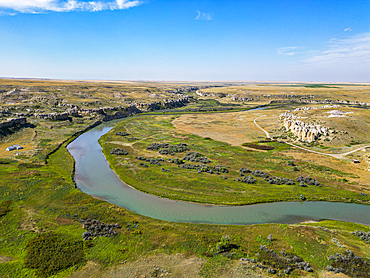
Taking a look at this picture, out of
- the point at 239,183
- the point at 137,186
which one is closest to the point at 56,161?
the point at 137,186

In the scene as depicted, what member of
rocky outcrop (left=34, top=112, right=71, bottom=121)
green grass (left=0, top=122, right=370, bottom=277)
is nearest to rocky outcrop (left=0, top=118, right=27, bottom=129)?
rocky outcrop (left=34, top=112, right=71, bottom=121)

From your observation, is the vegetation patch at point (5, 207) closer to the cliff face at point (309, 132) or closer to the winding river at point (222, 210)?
the winding river at point (222, 210)

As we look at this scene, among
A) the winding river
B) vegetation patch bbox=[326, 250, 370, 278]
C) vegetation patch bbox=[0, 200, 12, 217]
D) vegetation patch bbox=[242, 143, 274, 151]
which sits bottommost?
the winding river

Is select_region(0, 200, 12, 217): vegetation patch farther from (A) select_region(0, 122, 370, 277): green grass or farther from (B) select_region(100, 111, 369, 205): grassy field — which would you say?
(B) select_region(100, 111, 369, 205): grassy field

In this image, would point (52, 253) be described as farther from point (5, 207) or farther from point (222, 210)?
point (222, 210)

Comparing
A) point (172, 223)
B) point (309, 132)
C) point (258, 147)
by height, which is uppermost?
point (309, 132)

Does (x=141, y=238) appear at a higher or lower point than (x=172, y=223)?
higher

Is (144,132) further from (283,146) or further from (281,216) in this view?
(281,216)

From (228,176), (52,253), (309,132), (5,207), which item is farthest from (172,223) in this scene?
(309,132)

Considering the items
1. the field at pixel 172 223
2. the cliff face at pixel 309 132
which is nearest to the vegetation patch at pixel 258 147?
the field at pixel 172 223
